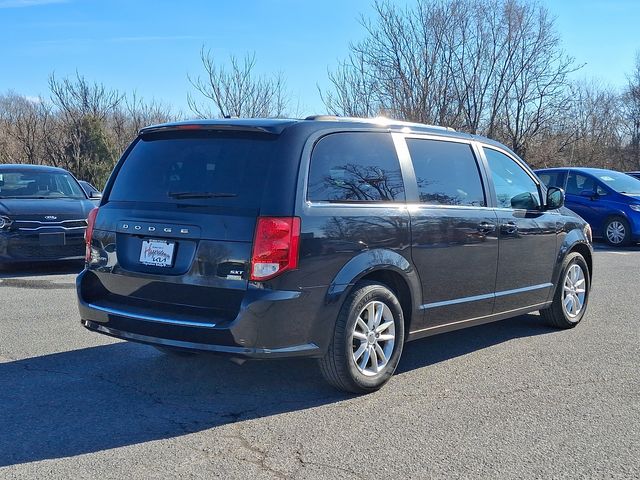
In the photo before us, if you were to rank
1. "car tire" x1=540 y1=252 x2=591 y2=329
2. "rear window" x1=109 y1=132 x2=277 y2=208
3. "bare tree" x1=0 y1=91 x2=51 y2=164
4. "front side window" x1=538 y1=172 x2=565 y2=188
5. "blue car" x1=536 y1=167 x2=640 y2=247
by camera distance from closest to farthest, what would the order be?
"rear window" x1=109 y1=132 x2=277 y2=208 < "car tire" x1=540 y1=252 x2=591 y2=329 < "blue car" x1=536 y1=167 x2=640 y2=247 < "front side window" x1=538 y1=172 x2=565 y2=188 < "bare tree" x1=0 y1=91 x2=51 y2=164

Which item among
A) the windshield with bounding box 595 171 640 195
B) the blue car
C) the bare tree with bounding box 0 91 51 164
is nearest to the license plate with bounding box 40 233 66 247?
the blue car

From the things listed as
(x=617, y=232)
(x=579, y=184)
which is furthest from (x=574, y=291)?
(x=579, y=184)

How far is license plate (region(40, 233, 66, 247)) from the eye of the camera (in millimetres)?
9781

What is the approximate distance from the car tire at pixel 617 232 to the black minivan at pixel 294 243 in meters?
9.87

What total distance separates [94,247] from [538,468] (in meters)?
3.23

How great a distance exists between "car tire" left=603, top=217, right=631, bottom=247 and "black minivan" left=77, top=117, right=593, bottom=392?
9873 millimetres

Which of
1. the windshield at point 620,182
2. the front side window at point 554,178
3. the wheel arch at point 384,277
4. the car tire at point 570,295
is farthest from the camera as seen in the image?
the front side window at point 554,178

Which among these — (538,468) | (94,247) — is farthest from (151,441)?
(538,468)

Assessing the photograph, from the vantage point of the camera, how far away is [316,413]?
4.35 metres

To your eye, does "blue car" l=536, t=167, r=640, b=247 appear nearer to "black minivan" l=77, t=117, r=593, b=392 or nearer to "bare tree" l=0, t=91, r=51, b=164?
"black minivan" l=77, t=117, r=593, b=392

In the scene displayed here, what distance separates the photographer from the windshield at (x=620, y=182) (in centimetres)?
1477

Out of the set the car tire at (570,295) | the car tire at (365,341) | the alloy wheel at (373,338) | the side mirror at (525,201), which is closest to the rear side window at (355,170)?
the car tire at (365,341)

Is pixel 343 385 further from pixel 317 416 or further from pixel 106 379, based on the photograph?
pixel 106 379

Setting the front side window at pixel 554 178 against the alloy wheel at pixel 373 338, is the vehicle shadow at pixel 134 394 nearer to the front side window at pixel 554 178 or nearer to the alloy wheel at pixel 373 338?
the alloy wheel at pixel 373 338
